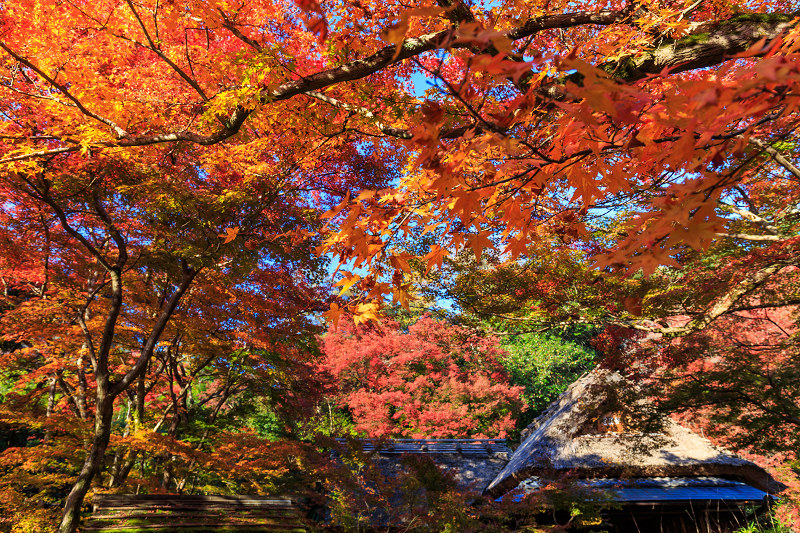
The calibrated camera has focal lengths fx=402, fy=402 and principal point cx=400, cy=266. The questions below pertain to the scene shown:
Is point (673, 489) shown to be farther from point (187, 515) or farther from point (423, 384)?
point (423, 384)

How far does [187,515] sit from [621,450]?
7750 millimetres

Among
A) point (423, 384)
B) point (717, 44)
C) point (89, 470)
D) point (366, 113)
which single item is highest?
point (366, 113)

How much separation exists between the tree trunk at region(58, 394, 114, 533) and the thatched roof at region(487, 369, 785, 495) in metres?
6.83

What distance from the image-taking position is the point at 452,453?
1165 cm

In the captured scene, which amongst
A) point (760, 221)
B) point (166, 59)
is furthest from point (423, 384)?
point (166, 59)

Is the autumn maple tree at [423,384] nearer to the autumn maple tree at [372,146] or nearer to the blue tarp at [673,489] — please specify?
the blue tarp at [673,489]

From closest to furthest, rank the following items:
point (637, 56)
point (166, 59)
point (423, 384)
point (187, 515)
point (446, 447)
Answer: point (637, 56), point (166, 59), point (187, 515), point (446, 447), point (423, 384)

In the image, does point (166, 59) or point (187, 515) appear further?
point (187, 515)

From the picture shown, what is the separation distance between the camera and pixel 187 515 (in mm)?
4535

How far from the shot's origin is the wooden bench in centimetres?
429

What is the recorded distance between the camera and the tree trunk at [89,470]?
4.56 m

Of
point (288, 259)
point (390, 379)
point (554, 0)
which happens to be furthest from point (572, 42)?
point (390, 379)

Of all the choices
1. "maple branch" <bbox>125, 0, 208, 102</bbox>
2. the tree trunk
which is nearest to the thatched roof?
the tree trunk

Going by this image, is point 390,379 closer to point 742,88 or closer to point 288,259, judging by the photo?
point 288,259
